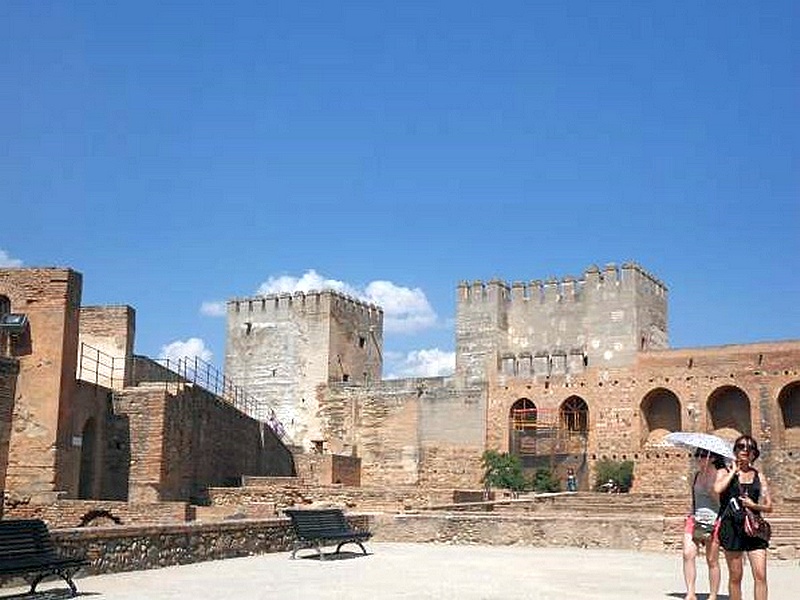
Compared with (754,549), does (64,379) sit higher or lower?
higher

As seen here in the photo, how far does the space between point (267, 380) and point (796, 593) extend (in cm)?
3093

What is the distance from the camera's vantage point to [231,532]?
12.5 meters

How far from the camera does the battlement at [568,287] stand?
34.0 meters

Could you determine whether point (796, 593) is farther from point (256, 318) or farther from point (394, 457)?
point (256, 318)

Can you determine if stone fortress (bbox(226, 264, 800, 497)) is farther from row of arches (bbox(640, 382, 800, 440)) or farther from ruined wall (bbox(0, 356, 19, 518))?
ruined wall (bbox(0, 356, 19, 518))

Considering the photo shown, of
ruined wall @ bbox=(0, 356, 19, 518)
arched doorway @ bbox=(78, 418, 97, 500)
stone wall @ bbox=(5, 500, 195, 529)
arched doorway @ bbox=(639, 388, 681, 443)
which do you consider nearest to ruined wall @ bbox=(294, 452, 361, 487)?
arched doorway @ bbox=(639, 388, 681, 443)

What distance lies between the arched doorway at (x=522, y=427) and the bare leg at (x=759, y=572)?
26621 millimetres

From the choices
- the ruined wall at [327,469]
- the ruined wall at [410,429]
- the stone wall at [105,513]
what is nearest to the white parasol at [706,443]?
the stone wall at [105,513]

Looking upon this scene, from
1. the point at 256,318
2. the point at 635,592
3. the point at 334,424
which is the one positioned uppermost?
the point at 256,318

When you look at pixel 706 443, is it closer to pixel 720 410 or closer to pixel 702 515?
pixel 702 515

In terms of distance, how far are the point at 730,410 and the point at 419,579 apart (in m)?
23.6

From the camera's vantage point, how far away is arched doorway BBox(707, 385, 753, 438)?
31.2 m

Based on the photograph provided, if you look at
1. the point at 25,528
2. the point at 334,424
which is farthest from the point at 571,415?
the point at 25,528

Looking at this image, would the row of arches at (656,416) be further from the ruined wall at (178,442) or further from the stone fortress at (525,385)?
the ruined wall at (178,442)
